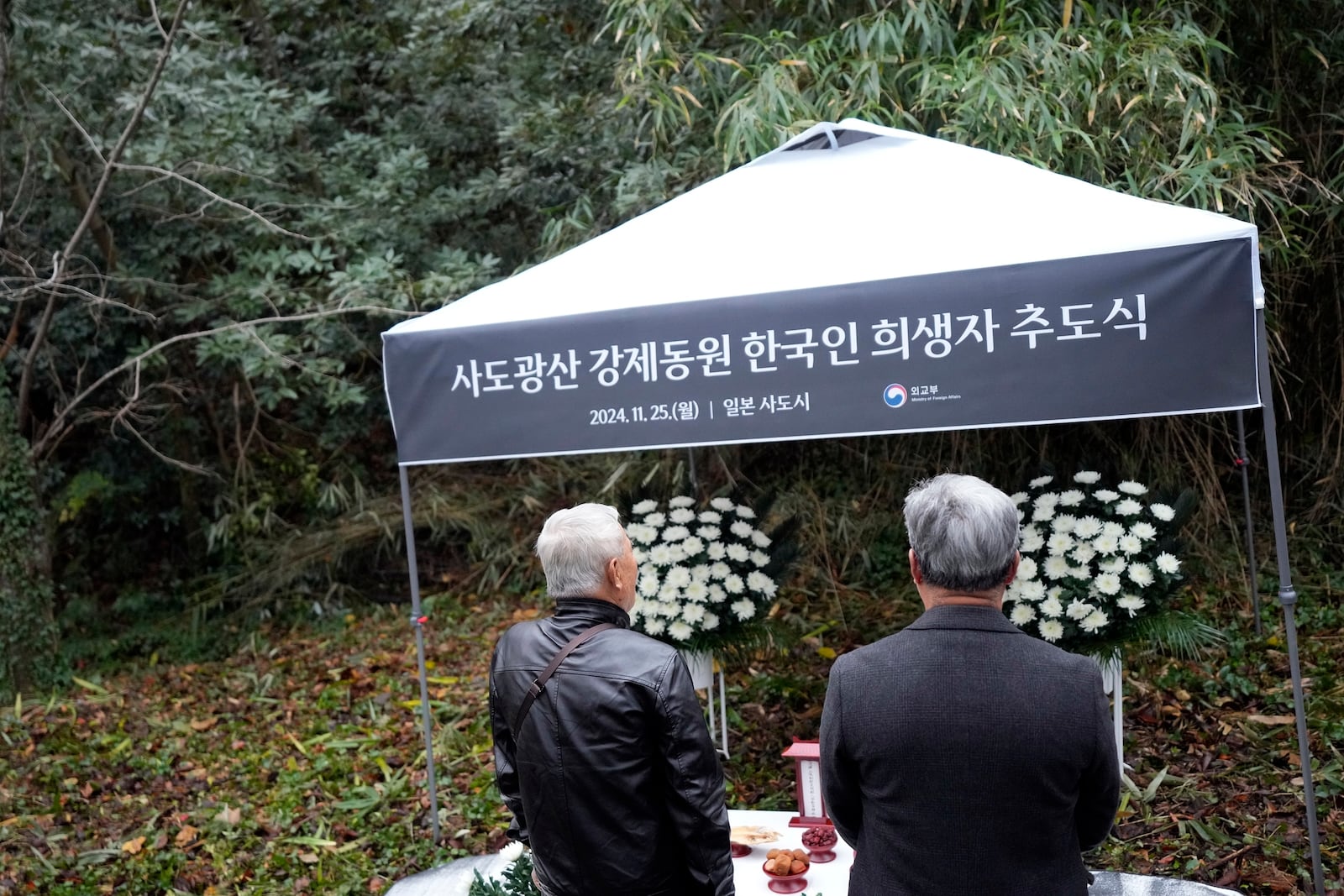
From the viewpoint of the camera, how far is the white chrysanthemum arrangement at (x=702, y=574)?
376 centimetres

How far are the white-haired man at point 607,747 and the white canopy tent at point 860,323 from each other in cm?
87

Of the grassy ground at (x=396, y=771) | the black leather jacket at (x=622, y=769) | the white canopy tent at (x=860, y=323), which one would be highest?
the white canopy tent at (x=860, y=323)

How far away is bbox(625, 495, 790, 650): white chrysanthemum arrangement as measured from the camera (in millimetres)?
3760

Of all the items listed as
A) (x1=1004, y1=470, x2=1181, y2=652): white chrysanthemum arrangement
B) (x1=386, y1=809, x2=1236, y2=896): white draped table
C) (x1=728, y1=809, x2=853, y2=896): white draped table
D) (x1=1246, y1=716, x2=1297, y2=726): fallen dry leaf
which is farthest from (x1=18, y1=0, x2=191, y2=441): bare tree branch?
(x1=1246, y1=716, x2=1297, y2=726): fallen dry leaf

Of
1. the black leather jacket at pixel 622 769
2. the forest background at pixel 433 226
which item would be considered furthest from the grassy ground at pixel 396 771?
the black leather jacket at pixel 622 769

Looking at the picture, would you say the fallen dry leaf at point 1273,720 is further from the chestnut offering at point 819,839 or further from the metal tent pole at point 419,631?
the metal tent pole at point 419,631

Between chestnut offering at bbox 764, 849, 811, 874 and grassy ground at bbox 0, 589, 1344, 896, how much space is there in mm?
1344

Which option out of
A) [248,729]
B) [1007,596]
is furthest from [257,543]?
[1007,596]

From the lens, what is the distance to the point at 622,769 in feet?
7.02

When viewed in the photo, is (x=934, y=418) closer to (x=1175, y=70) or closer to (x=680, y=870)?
(x=680, y=870)

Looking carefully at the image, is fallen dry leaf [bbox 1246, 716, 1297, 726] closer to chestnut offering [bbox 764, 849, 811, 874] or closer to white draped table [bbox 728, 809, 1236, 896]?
white draped table [bbox 728, 809, 1236, 896]

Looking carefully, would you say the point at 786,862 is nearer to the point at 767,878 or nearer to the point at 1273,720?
the point at 767,878

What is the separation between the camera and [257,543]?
779 centimetres

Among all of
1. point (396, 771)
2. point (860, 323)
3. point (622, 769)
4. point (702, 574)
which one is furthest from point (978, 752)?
point (396, 771)
